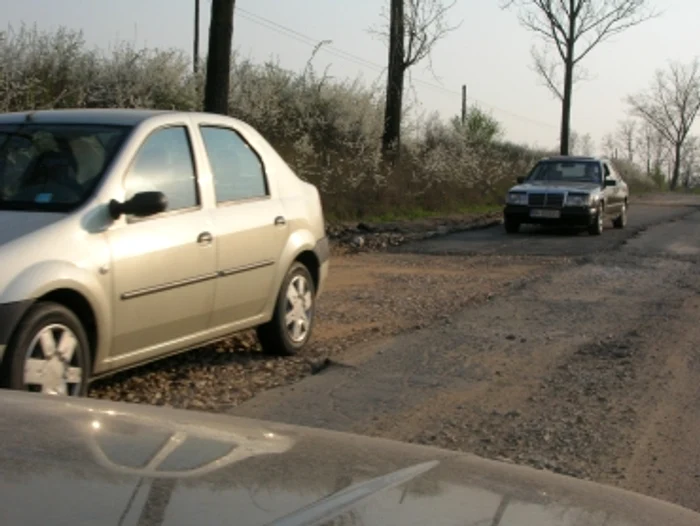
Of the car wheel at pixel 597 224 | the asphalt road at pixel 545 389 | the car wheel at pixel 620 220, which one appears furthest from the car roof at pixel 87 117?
the car wheel at pixel 620 220

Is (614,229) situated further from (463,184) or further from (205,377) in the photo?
(205,377)

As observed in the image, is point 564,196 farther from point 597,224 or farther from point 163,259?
point 163,259

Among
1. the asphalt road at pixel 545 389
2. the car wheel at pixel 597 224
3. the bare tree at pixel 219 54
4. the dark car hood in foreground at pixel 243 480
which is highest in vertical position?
the bare tree at pixel 219 54

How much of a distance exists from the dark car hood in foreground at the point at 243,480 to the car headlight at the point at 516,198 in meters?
17.2

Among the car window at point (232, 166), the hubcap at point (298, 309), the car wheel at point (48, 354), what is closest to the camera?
the car wheel at point (48, 354)

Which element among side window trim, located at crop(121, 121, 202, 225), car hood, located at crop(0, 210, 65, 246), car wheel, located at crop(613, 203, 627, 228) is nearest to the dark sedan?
car wheel, located at crop(613, 203, 627, 228)

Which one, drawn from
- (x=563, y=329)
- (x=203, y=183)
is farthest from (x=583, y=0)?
(x=203, y=183)

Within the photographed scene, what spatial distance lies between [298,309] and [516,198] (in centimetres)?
1276

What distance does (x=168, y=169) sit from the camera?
6215 millimetres

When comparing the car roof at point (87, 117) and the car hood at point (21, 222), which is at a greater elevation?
the car roof at point (87, 117)

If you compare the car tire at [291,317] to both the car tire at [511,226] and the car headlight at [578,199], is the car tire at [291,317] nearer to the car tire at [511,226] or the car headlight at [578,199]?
the car headlight at [578,199]

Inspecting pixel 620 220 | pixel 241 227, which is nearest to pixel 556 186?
pixel 620 220

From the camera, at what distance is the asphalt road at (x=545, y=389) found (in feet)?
17.7

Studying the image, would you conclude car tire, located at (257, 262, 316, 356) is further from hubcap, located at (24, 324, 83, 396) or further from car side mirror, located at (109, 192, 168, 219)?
hubcap, located at (24, 324, 83, 396)
